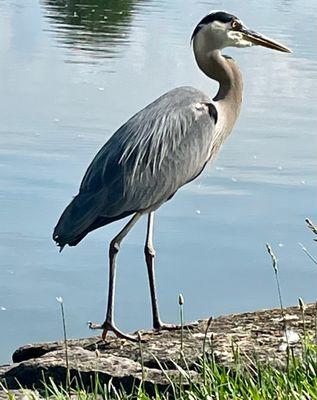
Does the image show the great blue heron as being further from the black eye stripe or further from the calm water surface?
the calm water surface

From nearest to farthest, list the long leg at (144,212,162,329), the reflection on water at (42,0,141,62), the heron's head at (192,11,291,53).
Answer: the long leg at (144,212,162,329)
the heron's head at (192,11,291,53)
the reflection on water at (42,0,141,62)

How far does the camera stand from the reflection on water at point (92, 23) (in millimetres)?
13047

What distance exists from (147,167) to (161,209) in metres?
2.06

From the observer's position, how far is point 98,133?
26.8ft

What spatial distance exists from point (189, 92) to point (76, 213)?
74 centimetres

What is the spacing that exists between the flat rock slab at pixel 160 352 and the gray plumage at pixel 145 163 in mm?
462

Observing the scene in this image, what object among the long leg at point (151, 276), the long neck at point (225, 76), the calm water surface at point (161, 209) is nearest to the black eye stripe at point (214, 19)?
the long neck at point (225, 76)

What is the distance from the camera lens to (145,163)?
4625mm

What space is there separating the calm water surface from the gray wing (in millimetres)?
669

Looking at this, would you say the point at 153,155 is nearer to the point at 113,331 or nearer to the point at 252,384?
the point at 113,331

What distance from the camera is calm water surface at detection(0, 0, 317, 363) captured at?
5.31 meters

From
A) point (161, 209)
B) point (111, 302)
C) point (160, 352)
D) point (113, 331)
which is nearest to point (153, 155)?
point (111, 302)

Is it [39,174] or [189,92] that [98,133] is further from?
[189,92]

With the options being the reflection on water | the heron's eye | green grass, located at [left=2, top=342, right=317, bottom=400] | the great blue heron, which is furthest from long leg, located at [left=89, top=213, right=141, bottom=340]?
the reflection on water
